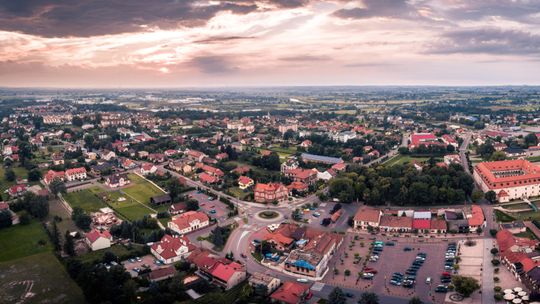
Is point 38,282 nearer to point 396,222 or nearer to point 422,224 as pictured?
point 396,222

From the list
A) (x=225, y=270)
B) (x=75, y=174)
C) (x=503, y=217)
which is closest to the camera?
(x=225, y=270)

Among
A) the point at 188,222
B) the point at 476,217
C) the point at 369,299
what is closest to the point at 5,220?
the point at 188,222

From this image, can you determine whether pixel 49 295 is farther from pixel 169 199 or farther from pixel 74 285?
pixel 169 199

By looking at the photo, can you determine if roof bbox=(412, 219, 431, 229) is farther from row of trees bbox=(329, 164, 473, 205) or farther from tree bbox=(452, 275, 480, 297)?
tree bbox=(452, 275, 480, 297)

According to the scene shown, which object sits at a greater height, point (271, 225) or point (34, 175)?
point (34, 175)

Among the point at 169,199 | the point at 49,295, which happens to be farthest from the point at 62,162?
the point at 49,295

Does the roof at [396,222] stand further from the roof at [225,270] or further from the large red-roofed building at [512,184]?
the roof at [225,270]

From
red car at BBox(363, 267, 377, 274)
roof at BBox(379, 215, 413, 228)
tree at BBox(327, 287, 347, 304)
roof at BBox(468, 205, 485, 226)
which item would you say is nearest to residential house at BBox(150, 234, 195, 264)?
tree at BBox(327, 287, 347, 304)
